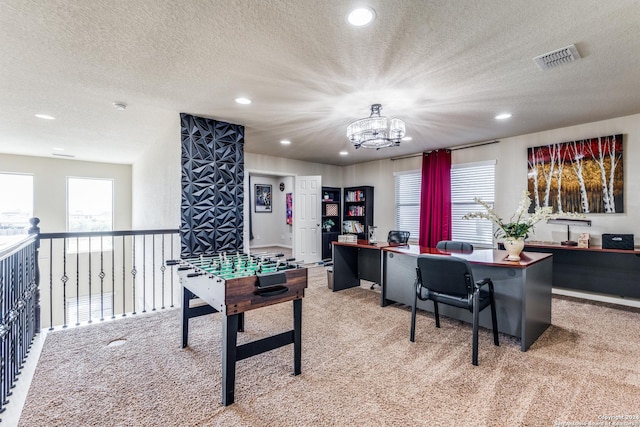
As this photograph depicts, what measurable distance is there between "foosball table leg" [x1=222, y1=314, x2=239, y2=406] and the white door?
492 centimetres

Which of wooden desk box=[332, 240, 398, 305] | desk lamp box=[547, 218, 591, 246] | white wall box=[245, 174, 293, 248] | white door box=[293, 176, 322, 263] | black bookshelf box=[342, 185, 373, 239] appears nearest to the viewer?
desk lamp box=[547, 218, 591, 246]

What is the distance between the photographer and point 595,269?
4.05 meters

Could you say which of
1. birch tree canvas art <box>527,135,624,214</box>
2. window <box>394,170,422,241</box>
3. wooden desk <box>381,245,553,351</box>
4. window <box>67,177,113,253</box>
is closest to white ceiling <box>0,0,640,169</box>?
birch tree canvas art <box>527,135,624,214</box>

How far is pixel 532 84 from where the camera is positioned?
9.45 ft

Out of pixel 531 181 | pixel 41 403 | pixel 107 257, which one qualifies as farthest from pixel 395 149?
pixel 107 257

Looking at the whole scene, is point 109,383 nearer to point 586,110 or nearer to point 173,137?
point 173,137

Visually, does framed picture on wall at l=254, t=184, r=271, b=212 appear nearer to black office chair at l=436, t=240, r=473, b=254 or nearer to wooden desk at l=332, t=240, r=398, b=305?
wooden desk at l=332, t=240, r=398, b=305

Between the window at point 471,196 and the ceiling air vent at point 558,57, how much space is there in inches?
114

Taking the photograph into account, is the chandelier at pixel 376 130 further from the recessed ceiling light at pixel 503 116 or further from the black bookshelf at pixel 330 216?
the black bookshelf at pixel 330 216

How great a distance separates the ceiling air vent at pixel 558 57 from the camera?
2279 mm

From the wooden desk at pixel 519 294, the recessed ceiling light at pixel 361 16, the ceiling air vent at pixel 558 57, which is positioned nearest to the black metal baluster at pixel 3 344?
the recessed ceiling light at pixel 361 16

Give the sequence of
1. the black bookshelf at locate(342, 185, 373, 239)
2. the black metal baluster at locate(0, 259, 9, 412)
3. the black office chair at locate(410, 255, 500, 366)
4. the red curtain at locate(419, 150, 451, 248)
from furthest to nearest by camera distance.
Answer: the black bookshelf at locate(342, 185, 373, 239), the red curtain at locate(419, 150, 451, 248), the black office chair at locate(410, 255, 500, 366), the black metal baluster at locate(0, 259, 9, 412)

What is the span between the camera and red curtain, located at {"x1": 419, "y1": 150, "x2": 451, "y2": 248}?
568 centimetres

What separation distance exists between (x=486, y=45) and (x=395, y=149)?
366 centimetres
